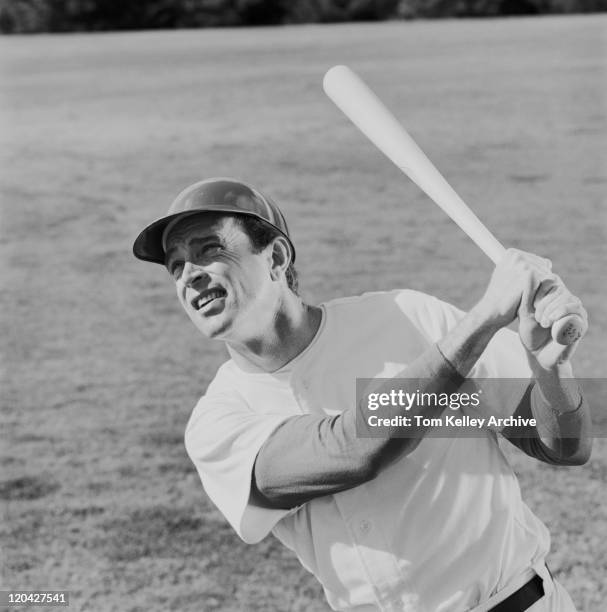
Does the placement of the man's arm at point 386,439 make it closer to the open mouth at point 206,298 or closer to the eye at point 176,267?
the open mouth at point 206,298

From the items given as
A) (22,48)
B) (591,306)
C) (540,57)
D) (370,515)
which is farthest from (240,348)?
(22,48)

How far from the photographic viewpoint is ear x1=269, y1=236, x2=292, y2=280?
2633 mm

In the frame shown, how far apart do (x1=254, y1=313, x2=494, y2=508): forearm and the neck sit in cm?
18

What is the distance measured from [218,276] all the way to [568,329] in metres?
0.78

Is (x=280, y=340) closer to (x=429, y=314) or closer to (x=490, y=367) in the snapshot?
(x=429, y=314)

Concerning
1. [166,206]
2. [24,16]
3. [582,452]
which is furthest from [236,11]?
[582,452]

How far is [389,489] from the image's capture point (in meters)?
2.49

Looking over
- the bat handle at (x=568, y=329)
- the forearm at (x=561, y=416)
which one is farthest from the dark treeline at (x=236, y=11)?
the bat handle at (x=568, y=329)

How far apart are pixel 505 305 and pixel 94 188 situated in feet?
44.6

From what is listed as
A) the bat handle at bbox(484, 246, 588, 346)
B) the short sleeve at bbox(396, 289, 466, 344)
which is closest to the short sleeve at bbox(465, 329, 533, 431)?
the short sleeve at bbox(396, 289, 466, 344)

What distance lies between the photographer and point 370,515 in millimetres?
2479

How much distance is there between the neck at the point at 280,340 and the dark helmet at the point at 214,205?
0.19 m

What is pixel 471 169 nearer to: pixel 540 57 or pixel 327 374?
pixel 540 57

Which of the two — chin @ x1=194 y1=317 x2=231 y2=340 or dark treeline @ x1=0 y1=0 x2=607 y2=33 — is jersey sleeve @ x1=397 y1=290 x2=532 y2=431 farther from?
dark treeline @ x1=0 y1=0 x2=607 y2=33
